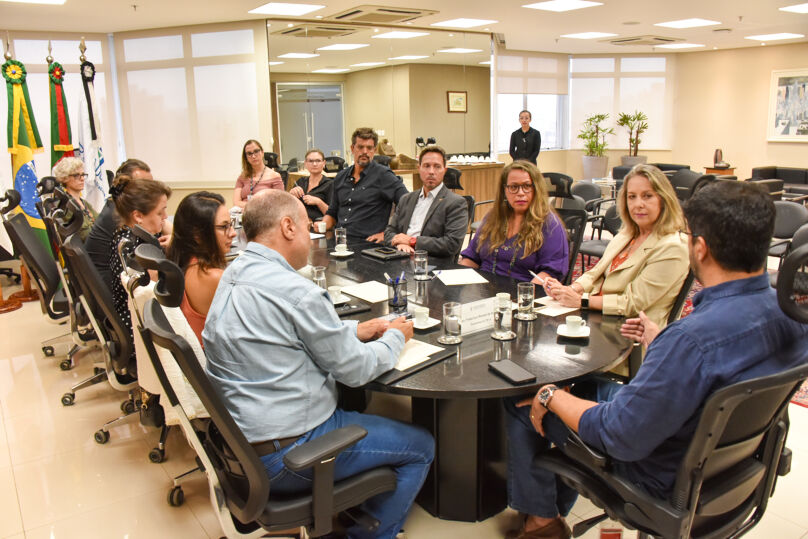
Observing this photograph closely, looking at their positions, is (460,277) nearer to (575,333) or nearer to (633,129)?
(575,333)

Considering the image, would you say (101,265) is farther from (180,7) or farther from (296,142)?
(296,142)

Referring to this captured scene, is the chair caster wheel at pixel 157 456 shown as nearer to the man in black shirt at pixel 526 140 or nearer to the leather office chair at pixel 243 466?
the leather office chair at pixel 243 466

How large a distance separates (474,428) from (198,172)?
23.5ft

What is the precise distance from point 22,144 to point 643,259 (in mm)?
6197

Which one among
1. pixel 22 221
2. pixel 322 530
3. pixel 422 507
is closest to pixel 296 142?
pixel 22 221

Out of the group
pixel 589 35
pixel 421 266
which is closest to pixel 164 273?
pixel 421 266

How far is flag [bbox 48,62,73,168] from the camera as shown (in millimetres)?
6348

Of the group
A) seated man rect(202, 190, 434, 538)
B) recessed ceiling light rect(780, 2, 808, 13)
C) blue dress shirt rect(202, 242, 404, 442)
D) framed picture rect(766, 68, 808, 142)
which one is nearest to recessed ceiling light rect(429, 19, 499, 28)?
recessed ceiling light rect(780, 2, 808, 13)

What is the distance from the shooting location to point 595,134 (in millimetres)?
13000

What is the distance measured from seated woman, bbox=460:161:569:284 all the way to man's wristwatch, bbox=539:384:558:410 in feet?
4.31

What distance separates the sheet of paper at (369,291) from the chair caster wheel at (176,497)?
1.13m

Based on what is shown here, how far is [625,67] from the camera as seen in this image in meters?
13.2

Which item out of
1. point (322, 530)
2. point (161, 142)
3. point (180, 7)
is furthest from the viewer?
point (161, 142)

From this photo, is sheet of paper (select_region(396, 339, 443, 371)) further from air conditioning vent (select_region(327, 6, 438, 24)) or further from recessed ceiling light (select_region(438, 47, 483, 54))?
recessed ceiling light (select_region(438, 47, 483, 54))
